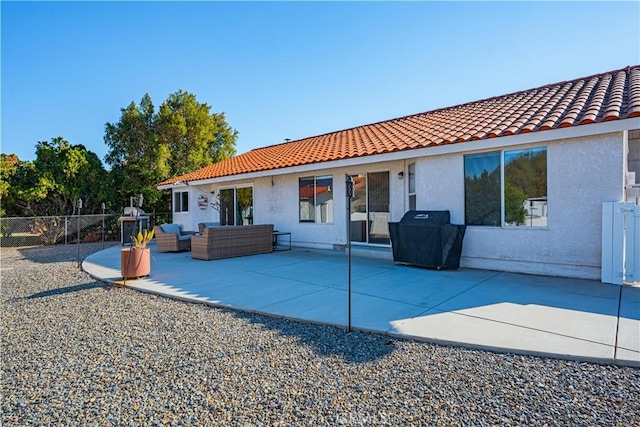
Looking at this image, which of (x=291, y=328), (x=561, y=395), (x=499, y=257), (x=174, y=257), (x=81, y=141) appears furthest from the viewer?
(x=81, y=141)

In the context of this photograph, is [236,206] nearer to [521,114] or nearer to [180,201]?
[180,201]

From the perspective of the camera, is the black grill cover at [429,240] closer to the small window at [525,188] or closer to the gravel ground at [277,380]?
the small window at [525,188]

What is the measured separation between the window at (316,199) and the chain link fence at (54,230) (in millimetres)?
9543

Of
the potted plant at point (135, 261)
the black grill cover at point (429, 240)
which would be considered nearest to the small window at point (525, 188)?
the black grill cover at point (429, 240)

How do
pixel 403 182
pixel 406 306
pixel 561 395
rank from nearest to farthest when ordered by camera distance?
pixel 561 395 < pixel 406 306 < pixel 403 182

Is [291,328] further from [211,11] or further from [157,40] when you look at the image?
[157,40]

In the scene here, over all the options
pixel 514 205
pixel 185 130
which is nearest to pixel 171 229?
pixel 185 130

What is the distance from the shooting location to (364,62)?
39.8 feet

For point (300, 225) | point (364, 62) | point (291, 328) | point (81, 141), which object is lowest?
point (291, 328)

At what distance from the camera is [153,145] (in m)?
20.0

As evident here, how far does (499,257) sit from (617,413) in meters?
5.44

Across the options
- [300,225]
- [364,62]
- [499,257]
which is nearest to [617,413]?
[499,257]

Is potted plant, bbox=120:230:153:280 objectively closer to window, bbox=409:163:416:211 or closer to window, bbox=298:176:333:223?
window, bbox=298:176:333:223

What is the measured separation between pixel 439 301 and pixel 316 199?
276 inches
